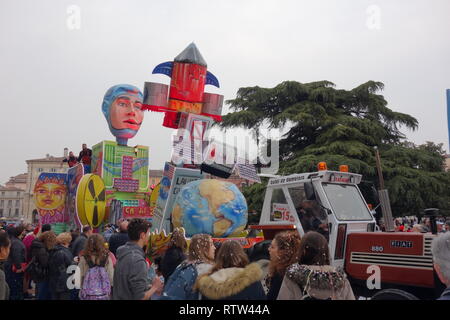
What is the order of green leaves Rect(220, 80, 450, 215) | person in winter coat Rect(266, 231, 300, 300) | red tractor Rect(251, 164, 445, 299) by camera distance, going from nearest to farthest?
person in winter coat Rect(266, 231, 300, 300)
red tractor Rect(251, 164, 445, 299)
green leaves Rect(220, 80, 450, 215)

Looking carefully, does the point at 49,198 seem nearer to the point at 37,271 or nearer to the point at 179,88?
the point at 179,88

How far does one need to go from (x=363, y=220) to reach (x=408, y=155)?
604 inches

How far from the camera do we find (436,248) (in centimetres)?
269

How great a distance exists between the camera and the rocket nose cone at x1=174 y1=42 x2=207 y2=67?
12.4 m

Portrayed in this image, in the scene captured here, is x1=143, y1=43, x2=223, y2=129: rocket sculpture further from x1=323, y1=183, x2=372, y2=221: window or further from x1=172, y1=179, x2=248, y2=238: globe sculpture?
x1=323, y1=183, x2=372, y2=221: window

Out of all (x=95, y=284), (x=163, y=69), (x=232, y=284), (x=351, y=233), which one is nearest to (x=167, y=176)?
(x=163, y=69)

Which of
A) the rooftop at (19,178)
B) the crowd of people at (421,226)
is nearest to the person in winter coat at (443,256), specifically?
the crowd of people at (421,226)

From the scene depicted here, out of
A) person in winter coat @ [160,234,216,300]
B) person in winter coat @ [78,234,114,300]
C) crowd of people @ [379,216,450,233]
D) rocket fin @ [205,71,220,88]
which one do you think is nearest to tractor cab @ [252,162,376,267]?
crowd of people @ [379,216,450,233]

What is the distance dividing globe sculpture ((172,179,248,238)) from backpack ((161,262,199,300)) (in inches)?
214

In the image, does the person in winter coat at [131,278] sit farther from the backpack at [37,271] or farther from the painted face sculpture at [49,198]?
the painted face sculpture at [49,198]

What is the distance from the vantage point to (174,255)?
195 inches

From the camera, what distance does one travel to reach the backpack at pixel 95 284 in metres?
4.11

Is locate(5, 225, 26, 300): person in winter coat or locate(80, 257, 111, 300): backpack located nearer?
locate(80, 257, 111, 300): backpack
